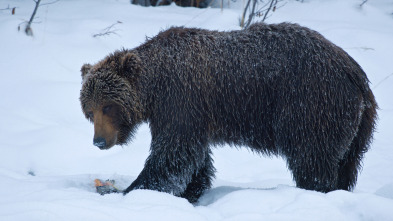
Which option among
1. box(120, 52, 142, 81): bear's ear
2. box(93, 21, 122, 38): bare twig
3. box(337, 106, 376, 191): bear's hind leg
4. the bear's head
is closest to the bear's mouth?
the bear's head

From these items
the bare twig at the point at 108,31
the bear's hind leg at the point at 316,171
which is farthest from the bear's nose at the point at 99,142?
the bare twig at the point at 108,31

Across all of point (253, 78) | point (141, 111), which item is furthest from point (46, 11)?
point (253, 78)

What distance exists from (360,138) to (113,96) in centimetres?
236

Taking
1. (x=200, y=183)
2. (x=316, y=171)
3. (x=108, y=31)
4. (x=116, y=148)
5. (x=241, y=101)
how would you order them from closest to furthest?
1. (x=316, y=171)
2. (x=241, y=101)
3. (x=200, y=183)
4. (x=116, y=148)
5. (x=108, y=31)

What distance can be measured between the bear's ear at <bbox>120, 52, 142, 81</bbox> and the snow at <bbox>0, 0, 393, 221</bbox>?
1147 mm

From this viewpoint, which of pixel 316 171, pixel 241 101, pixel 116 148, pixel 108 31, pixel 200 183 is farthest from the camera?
pixel 108 31

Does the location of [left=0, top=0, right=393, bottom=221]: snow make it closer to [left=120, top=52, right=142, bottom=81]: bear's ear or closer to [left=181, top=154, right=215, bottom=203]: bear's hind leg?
[left=181, top=154, right=215, bottom=203]: bear's hind leg

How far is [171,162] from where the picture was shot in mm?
3957

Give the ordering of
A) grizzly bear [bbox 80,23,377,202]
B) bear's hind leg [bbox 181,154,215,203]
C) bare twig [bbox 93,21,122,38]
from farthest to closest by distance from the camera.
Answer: bare twig [bbox 93,21,122,38] → bear's hind leg [bbox 181,154,215,203] → grizzly bear [bbox 80,23,377,202]

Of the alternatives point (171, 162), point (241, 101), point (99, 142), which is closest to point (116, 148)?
point (99, 142)

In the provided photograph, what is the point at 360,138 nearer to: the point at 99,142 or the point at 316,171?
the point at 316,171

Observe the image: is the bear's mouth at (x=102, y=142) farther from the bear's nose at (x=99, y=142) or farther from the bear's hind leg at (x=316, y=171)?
the bear's hind leg at (x=316, y=171)

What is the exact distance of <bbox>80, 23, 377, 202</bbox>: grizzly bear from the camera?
383 centimetres

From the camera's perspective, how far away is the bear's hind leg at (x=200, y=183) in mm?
4453
